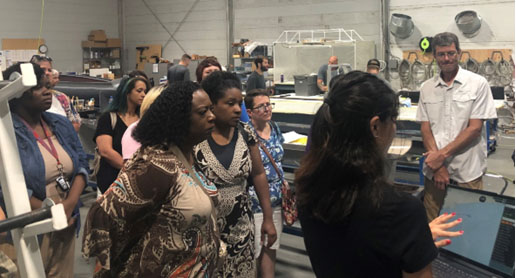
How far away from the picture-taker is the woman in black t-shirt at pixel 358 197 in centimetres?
107

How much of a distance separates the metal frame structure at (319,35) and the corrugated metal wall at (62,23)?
521 centimetres

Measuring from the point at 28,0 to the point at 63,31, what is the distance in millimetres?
1113

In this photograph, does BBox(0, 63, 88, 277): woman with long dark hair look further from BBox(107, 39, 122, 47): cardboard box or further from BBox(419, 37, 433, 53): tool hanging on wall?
BBox(107, 39, 122, 47): cardboard box

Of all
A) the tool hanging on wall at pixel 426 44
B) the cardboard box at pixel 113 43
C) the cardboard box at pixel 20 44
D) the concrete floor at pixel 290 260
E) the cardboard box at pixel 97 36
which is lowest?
the concrete floor at pixel 290 260

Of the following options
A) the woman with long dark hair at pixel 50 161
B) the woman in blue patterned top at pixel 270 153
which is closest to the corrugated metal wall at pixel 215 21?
the woman in blue patterned top at pixel 270 153

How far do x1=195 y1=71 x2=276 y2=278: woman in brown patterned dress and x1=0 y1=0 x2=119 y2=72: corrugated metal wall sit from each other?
10343 millimetres

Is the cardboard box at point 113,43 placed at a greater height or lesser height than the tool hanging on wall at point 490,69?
greater

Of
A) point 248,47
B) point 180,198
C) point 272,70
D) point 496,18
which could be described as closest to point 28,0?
point 248,47

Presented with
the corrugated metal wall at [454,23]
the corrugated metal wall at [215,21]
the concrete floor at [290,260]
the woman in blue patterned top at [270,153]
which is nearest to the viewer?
Result: the woman in blue patterned top at [270,153]

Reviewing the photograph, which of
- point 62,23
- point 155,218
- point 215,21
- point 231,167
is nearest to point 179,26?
point 215,21

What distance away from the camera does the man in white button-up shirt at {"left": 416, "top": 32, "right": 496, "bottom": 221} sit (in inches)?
107

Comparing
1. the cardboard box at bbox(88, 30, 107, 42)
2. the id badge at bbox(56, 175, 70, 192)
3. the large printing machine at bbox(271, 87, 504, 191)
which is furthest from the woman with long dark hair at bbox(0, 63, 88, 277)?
the cardboard box at bbox(88, 30, 107, 42)

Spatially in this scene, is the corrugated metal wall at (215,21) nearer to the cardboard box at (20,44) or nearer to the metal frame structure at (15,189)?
the cardboard box at (20,44)

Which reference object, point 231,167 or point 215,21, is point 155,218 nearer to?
point 231,167
